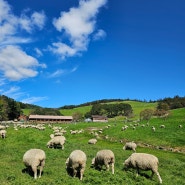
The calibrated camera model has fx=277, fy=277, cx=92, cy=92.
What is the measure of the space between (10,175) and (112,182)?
7407 mm

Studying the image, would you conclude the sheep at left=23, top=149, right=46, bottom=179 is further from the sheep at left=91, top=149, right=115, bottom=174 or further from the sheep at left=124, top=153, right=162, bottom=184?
the sheep at left=124, top=153, right=162, bottom=184

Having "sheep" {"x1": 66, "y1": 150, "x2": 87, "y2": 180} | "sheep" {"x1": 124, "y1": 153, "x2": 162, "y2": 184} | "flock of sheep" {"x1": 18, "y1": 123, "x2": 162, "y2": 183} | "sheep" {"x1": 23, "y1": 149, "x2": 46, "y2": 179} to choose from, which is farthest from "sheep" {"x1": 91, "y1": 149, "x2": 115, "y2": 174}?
"sheep" {"x1": 23, "y1": 149, "x2": 46, "y2": 179}

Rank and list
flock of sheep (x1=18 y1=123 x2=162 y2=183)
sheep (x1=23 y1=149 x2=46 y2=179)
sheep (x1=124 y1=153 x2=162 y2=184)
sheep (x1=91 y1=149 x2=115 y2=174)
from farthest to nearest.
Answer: sheep (x1=91 y1=149 x2=115 y2=174) < sheep (x1=124 y1=153 x2=162 y2=184) < flock of sheep (x1=18 y1=123 x2=162 y2=183) < sheep (x1=23 y1=149 x2=46 y2=179)

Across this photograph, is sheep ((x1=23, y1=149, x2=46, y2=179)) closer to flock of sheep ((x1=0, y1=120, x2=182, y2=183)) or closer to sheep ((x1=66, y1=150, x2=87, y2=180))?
flock of sheep ((x1=0, y1=120, x2=182, y2=183))

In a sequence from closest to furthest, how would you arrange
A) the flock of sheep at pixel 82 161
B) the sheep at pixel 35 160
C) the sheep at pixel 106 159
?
the sheep at pixel 35 160, the flock of sheep at pixel 82 161, the sheep at pixel 106 159

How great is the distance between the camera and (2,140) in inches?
1852

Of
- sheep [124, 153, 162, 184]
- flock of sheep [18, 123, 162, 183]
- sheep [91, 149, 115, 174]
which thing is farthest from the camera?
sheep [91, 149, 115, 174]

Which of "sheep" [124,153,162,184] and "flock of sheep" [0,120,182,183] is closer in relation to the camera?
"flock of sheep" [0,120,182,183]

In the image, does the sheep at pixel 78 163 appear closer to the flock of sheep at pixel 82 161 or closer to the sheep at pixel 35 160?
the flock of sheep at pixel 82 161

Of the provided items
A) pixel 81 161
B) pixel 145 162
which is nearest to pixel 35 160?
pixel 81 161

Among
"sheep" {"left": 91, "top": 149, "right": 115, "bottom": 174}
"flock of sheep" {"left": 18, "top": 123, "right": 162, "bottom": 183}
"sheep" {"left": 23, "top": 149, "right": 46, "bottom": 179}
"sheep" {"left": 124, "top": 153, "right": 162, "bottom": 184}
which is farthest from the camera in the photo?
"sheep" {"left": 91, "top": 149, "right": 115, "bottom": 174}

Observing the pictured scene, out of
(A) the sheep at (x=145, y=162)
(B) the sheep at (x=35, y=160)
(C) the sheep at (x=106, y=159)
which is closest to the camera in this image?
(B) the sheep at (x=35, y=160)

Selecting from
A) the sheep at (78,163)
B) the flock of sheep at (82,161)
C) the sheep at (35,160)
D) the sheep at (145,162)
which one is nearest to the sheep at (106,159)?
the flock of sheep at (82,161)

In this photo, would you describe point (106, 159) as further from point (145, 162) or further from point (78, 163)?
point (78, 163)
